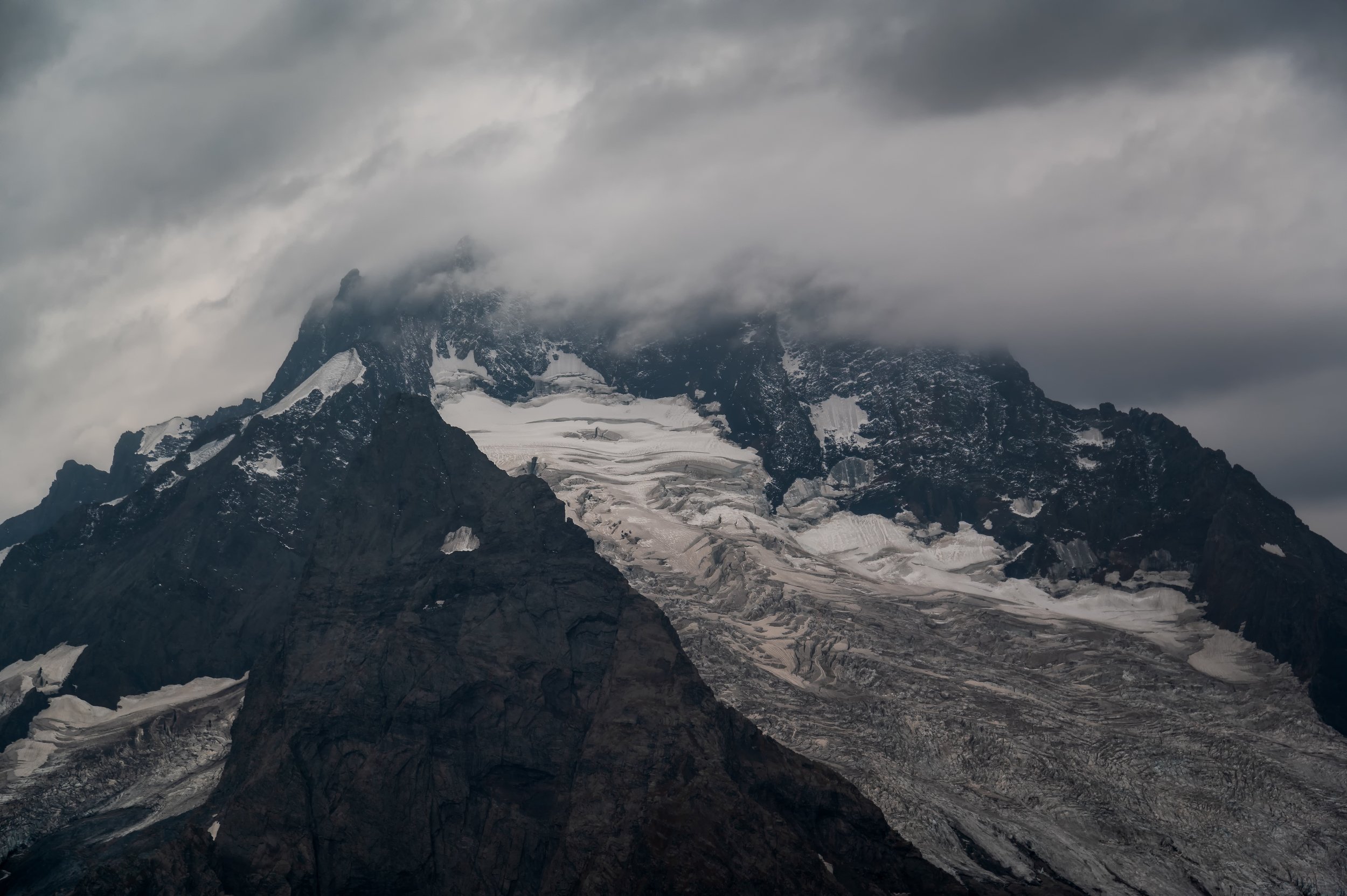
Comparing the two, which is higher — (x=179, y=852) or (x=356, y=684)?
(x=356, y=684)

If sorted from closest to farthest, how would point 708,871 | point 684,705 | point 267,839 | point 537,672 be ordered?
1. point 708,871
2. point 267,839
3. point 684,705
4. point 537,672

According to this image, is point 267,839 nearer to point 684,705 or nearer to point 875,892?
point 684,705

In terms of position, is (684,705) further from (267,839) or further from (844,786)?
(267,839)

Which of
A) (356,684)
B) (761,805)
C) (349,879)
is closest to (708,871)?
(761,805)

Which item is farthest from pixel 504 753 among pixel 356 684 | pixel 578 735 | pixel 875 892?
pixel 875 892

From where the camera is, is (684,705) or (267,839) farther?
(684,705)

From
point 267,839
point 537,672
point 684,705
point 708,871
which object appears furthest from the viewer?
point 537,672
